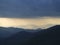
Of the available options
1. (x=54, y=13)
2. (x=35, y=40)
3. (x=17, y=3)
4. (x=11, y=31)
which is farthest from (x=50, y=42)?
(x=17, y=3)

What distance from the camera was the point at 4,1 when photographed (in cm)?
200

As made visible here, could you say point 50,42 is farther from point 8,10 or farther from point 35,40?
point 8,10

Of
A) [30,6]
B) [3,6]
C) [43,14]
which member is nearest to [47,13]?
[43,14]

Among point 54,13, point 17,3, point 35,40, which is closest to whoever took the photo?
point 35,40

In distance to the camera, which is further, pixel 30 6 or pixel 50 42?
pixel 30 6

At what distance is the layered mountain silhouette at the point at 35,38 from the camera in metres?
0.74

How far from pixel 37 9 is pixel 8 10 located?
334mm

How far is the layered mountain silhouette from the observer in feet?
2.44

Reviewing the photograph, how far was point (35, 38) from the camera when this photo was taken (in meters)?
0.75

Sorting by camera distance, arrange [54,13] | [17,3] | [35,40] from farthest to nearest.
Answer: [17,3] < [54,13] < [35,40]

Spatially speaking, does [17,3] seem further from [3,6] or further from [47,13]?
[47,13]

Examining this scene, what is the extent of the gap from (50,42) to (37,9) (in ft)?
3.65

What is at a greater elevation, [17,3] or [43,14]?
[17,3]

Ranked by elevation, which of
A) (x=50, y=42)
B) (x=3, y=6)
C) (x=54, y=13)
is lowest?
(x=50, y=42)
